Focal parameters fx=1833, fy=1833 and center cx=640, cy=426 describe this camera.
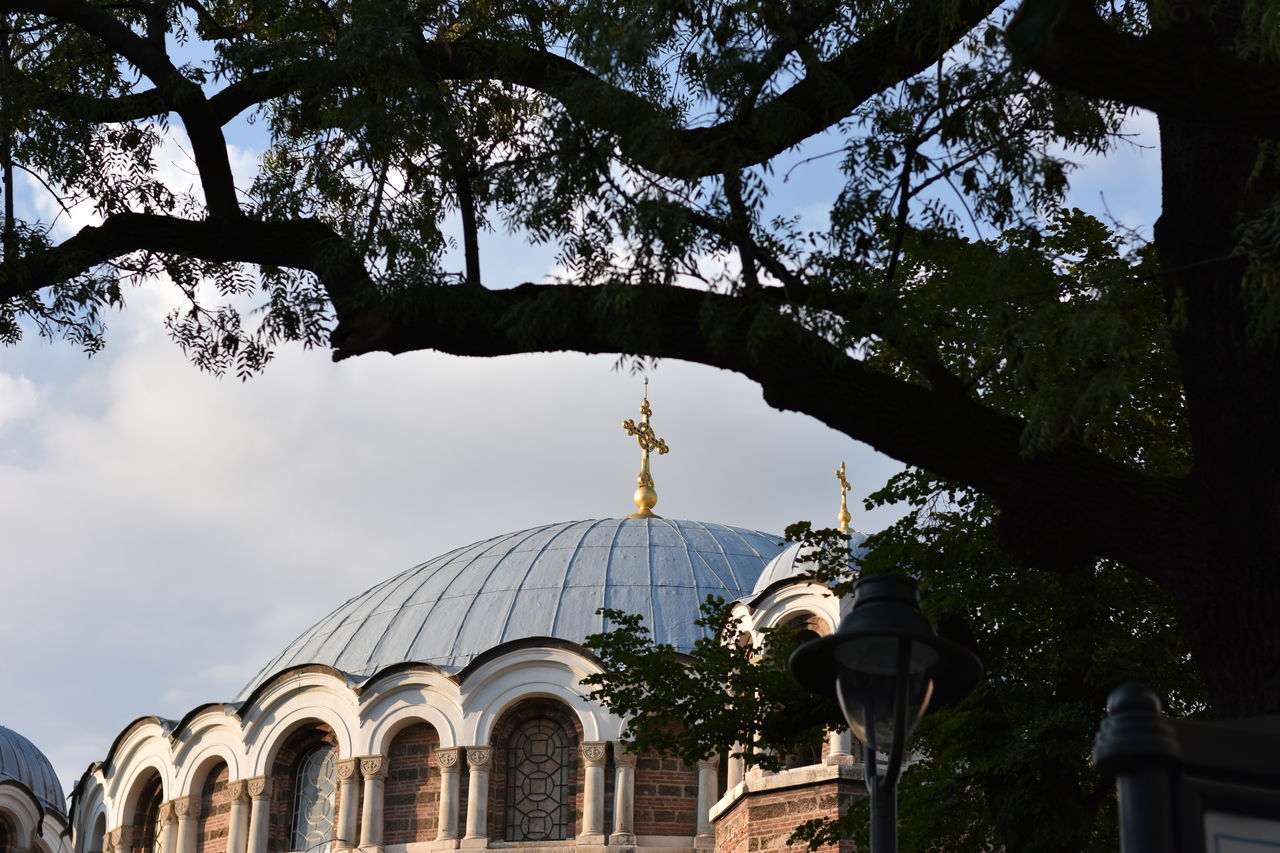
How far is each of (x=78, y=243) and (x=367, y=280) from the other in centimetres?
193

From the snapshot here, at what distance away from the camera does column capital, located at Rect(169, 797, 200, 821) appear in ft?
91.1

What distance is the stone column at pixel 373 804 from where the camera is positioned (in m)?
25.7

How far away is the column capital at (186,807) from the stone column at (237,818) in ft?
2.78

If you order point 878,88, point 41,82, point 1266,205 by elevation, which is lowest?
point 1266,205

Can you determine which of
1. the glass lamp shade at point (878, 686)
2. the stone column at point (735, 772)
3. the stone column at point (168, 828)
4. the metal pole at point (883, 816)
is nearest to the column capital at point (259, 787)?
the stone column at point (168, 828)

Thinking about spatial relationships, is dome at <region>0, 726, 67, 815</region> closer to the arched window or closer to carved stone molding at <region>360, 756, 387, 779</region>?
the arched window

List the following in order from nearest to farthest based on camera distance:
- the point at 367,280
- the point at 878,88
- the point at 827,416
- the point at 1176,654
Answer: the point at 827,416, the point at 367,280, the point at 878,88, the point at 1176,654

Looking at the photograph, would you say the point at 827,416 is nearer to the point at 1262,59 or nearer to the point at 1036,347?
the point at 1036,347

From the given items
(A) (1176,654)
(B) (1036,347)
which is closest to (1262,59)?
(B) (1036,347)

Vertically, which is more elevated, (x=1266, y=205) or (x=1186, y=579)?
(x=1266, y=205)

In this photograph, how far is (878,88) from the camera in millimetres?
9898

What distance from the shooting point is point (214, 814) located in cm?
2772

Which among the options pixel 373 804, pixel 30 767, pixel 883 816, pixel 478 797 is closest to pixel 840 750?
pixel 478 797

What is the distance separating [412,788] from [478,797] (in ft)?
4.07
